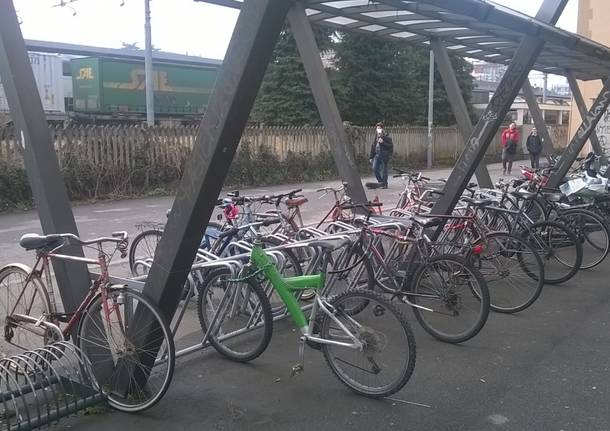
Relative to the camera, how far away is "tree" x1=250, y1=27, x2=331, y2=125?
2364cm

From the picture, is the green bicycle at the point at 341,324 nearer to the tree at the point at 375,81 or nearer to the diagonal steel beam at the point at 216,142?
the diagonal steel beam at the point at 216,142

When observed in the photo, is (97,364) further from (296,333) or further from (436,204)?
(436,204)

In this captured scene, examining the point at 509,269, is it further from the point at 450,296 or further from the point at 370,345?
the point at 370,345

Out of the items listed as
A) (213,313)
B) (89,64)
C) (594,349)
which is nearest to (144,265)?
(213,313)

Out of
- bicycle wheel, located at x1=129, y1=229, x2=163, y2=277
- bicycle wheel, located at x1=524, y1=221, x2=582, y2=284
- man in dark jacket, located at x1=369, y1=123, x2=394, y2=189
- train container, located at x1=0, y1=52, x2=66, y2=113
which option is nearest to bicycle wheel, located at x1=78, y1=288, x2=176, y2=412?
bicycle wheel, located at x1=129, y1=229, x2=163, y2=277

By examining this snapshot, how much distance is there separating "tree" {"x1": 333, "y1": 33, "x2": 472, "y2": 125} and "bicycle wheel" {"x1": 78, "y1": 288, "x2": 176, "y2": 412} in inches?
880

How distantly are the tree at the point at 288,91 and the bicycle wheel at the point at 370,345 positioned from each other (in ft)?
67.0

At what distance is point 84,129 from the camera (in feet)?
43.6

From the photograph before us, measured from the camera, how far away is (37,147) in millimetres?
3605

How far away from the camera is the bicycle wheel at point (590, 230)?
7133mm

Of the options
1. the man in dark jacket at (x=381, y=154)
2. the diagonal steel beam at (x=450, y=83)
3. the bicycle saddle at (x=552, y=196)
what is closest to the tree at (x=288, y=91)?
the man in dark jacket at (x=381, y=154)

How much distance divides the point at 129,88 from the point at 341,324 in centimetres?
2696

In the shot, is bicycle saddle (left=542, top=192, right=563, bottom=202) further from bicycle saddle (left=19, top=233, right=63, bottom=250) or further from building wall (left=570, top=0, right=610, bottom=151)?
building wall (left=570, top=0, right=610, bottom=151)

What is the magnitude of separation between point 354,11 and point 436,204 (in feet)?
7.38
